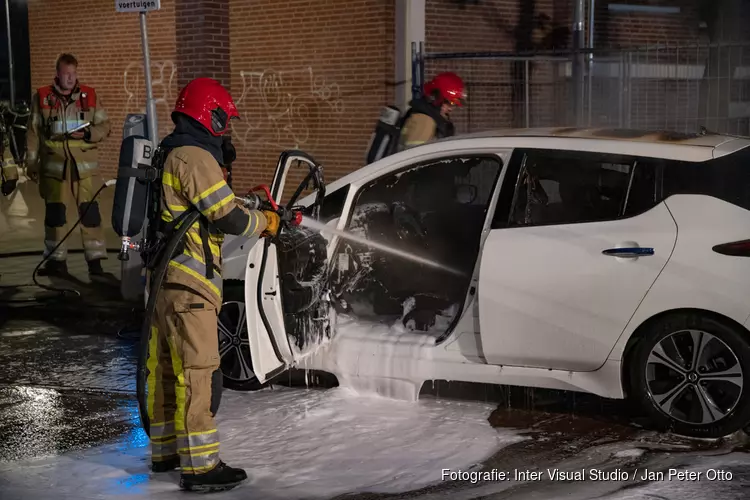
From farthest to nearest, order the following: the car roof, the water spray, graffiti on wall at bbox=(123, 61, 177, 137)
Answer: graffiti on wall at bbox=(123, 61, 177, 137) < the water spray < the car roof

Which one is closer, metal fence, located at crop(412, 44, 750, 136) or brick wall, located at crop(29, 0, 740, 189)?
metal fence, located at crop(412, 44, 750, 136)

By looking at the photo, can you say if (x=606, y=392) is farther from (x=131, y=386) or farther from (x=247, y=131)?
(x=247, y=131)

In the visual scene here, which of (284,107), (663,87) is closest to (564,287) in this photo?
(663,87)

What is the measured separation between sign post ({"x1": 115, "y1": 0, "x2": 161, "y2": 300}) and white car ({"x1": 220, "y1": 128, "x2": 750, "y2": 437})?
2.92 m

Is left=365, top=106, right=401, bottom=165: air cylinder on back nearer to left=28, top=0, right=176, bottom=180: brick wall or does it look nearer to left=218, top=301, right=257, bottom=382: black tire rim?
left=218, top=301, right=257, bottom=382: black tire rim

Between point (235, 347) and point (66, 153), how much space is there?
4926 mm

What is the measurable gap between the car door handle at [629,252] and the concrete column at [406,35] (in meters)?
7.74

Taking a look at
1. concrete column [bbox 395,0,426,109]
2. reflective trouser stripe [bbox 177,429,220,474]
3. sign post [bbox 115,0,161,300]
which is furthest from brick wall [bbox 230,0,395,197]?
reflective trouser stripe [bbox 177,429,220,474]

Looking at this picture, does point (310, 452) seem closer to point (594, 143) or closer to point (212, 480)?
point (212, 480)

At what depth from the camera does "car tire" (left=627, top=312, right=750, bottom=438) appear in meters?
5.39

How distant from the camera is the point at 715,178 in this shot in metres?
5.48

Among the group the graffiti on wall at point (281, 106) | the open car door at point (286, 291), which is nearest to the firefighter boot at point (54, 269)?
the graffiti on wall at point (281, 106)

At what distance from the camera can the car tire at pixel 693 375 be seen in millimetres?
5391

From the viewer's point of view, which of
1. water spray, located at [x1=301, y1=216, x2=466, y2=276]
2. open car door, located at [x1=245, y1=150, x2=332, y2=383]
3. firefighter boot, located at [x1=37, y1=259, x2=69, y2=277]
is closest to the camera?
open car door, located at [x1=245, y1=150, x2=332, y2=383]
